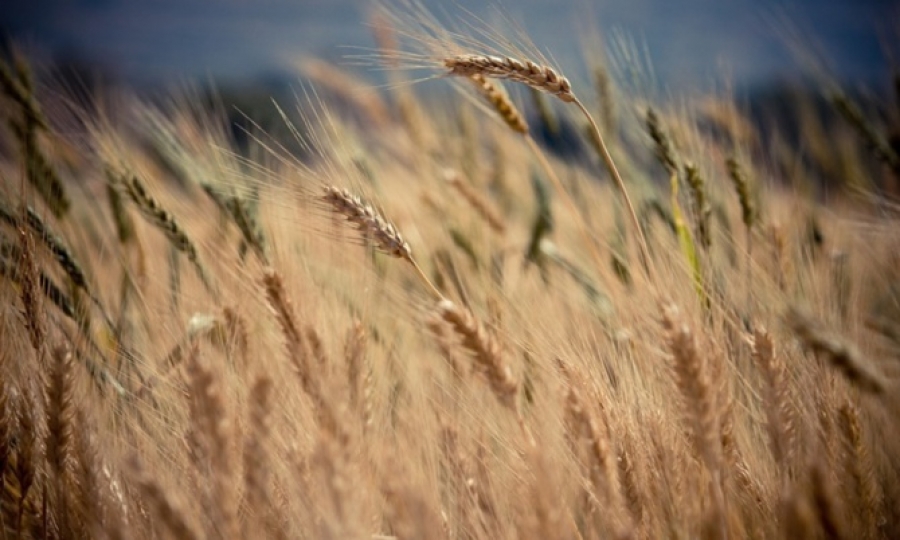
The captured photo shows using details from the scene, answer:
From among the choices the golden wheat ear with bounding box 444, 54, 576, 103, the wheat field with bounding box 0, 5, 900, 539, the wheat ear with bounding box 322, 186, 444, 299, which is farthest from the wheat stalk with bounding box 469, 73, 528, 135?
the wheat ear with bounding box 322, 186, 444, 299

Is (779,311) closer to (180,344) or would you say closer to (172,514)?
(172,514)

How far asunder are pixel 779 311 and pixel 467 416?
558mm

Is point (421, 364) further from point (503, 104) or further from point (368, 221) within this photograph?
point (503, 104)

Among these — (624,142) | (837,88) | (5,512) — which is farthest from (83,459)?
(837,88)

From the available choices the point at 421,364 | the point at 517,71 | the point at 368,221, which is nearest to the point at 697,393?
the point at 368,221

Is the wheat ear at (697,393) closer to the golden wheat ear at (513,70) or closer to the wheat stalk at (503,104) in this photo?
the golden wheat ear at (513,70)

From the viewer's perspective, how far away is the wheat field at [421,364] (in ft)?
2.48

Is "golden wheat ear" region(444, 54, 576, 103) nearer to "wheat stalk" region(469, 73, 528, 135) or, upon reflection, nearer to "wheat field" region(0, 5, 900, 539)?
"wheat field" region(0, 5, 900, 539)

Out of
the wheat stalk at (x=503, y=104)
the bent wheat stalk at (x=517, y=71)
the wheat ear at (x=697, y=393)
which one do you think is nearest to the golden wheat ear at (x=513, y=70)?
the bent wheat stalk at (x=517, y=71)

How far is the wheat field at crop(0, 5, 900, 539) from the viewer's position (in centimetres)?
76

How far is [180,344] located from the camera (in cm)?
116

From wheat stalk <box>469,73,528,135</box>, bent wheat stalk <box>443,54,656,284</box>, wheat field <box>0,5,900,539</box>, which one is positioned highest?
bent wheat stalk <box>443,54,656,284</box>

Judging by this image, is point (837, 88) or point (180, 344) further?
point (837, 88)

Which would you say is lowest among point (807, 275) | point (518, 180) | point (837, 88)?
point (518, 180)
